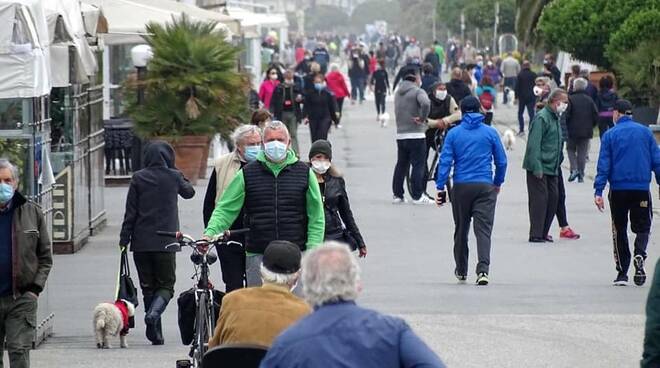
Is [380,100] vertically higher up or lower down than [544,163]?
lower down

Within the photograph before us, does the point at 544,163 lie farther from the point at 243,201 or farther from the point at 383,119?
the point at 383,119

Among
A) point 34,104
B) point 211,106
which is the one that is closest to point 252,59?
point 211,106

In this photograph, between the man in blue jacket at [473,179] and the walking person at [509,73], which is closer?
the man in blue jacket at [473,179]

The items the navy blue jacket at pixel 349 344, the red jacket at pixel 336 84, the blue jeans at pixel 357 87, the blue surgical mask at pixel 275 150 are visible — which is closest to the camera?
the navy blue jacket at pixel 349 344

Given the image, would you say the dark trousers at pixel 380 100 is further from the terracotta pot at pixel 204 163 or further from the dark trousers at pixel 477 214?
the dark trousers at pixel 477 214

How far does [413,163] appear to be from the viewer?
22859 mm

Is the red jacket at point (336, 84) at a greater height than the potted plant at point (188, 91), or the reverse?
the potted plant at point (188, 91)

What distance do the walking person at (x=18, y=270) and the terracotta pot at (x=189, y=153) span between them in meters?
15.0

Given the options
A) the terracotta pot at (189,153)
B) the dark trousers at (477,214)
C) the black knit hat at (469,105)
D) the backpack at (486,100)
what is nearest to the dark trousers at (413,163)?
the terracotta pot at (189,153)

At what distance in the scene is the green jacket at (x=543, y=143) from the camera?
1866 centimetres

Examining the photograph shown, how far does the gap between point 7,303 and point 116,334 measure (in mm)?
2570

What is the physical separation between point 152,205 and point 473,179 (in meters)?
3.74

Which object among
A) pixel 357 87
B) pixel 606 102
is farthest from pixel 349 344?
pixel 357 87

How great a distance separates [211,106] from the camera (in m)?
25.3
